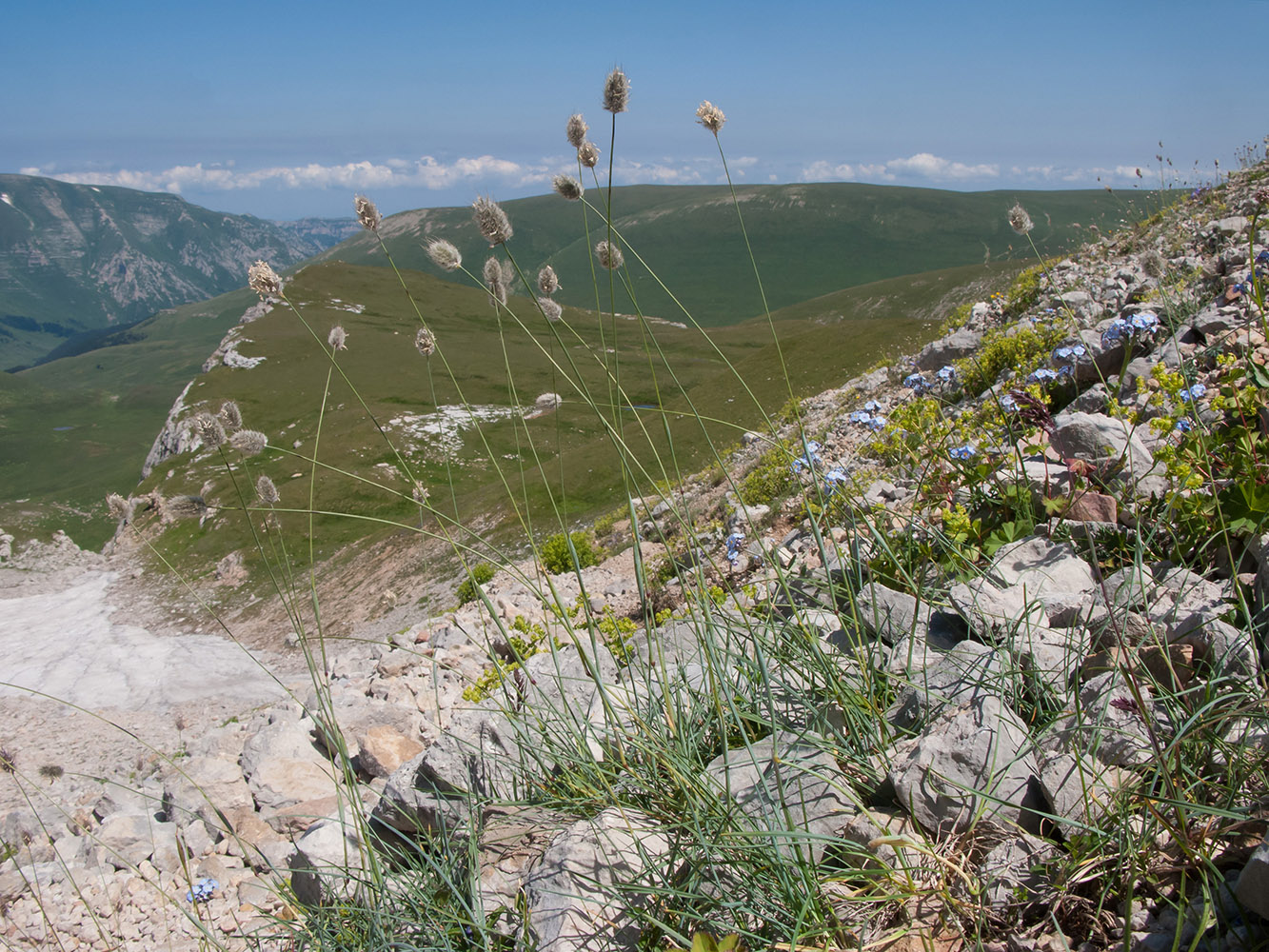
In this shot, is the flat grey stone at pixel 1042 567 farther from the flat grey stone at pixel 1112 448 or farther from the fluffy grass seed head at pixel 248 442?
the fluffy grass seed head at pixel 248 442

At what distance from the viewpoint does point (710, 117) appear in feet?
9.55

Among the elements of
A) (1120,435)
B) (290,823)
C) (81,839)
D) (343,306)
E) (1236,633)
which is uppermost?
(343,306)

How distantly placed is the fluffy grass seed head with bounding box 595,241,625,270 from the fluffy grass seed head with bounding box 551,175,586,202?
0.78ft

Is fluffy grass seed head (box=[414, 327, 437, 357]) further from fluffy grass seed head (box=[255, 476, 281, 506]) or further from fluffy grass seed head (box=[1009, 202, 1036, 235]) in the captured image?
fluffy grass seed head (box=[1009, 202, 1036, 235])

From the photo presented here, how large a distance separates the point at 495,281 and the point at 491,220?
0.47 meters

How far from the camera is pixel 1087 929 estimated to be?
1.97 meters

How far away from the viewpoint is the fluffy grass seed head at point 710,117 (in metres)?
2.89

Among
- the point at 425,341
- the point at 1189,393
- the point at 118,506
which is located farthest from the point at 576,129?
the point at 1189,393

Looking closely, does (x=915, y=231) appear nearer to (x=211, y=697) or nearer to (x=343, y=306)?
(x=343, y=306)

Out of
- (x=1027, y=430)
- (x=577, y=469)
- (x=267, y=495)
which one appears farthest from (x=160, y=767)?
(x=577, y=469)

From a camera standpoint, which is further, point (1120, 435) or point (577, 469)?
point (577, 469)

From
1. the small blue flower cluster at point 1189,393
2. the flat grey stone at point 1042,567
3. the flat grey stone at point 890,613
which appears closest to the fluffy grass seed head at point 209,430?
the flat grey stone at point 890,613

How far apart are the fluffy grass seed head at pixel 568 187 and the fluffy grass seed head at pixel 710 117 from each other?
2.10 ft

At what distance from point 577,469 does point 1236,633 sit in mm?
26127
